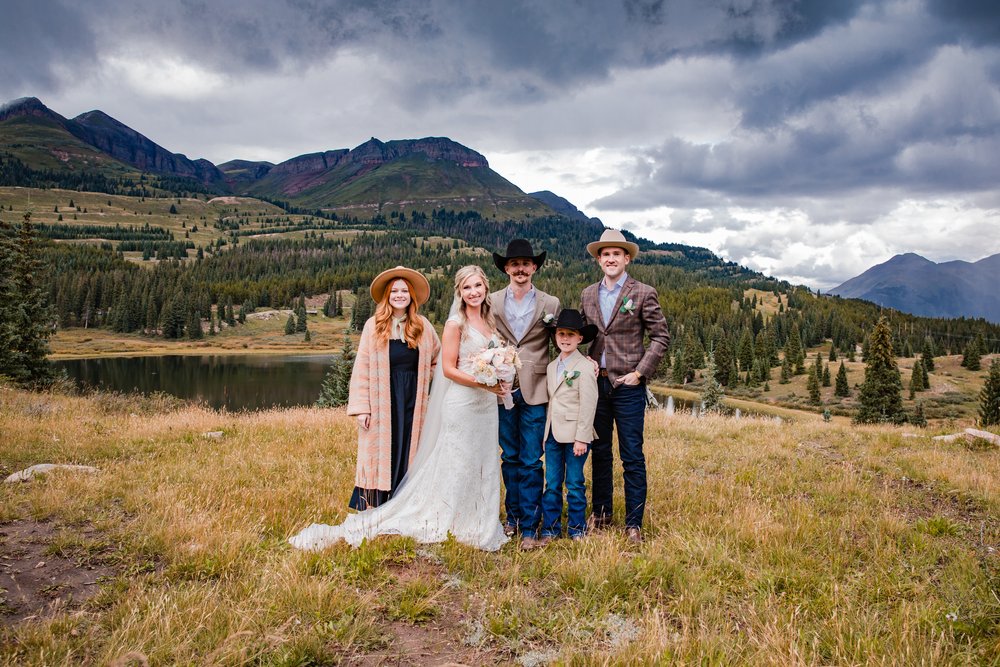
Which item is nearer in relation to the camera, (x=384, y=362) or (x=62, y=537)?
(x=62, y=537)

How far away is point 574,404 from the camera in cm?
578

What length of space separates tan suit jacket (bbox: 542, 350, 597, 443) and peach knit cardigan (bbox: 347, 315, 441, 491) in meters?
1.69

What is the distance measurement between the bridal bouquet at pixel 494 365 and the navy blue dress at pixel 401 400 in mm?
1228

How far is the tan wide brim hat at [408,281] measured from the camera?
6367mm

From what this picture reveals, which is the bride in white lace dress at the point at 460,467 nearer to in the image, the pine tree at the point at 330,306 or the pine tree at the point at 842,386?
the pine tree at the point at 842,386

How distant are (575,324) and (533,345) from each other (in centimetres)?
67

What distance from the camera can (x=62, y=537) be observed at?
5.16 meters

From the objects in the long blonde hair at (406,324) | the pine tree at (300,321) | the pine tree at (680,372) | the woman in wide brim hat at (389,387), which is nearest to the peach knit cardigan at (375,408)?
the woman in wide brim hat at (389,387)

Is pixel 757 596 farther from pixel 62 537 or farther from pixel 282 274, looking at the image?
pixel 282 274

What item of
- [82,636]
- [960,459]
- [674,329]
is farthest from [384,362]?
[674,329]

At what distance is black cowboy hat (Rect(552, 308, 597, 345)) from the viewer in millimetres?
5676

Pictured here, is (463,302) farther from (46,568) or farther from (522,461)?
(46,568)

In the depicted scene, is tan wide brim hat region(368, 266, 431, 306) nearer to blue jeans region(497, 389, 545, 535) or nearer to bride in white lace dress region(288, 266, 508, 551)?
bride in white lace dress region(288, 266, 508, 551)

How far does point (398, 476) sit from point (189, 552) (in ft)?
7.40
